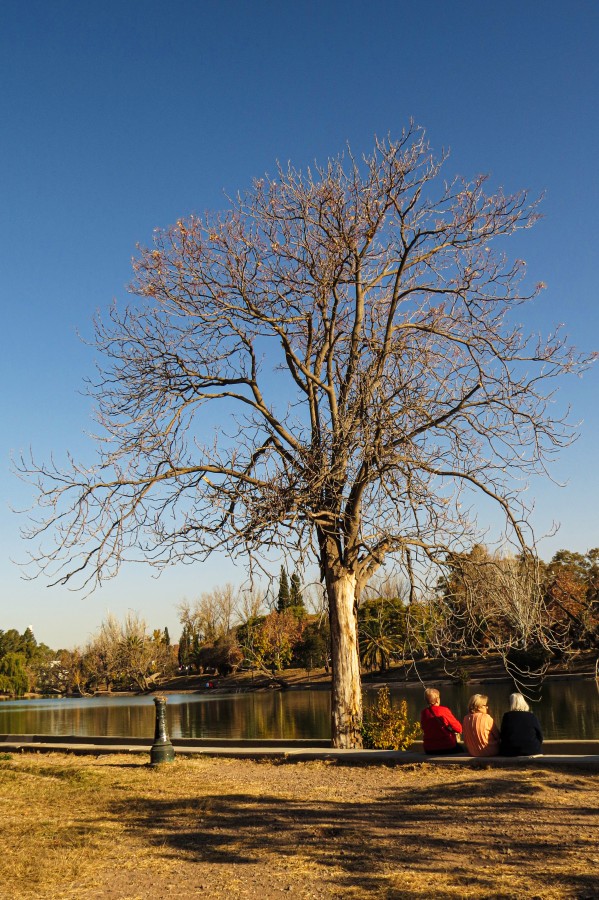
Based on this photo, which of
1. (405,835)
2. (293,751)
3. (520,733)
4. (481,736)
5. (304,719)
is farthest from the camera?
(304,719)

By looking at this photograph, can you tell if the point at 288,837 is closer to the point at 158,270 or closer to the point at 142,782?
the point at 142,782

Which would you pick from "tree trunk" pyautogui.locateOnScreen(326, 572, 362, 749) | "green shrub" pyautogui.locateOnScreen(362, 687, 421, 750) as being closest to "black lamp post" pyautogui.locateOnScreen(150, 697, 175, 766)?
"tree trunk" pyautogui.locateOnScreen(326, 572, 362, 749)

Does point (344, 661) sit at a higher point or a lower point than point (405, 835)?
higher

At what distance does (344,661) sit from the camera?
39.6 feet

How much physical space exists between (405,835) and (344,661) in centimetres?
608

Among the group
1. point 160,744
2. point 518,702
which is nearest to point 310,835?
point 518,702

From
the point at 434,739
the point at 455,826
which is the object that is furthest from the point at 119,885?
the point at 434,739

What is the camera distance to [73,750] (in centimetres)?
1308

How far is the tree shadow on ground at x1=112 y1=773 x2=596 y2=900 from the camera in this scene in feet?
15.8

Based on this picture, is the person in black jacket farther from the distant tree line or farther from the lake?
the lake

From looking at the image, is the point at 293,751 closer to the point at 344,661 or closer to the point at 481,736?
the point at 344,661

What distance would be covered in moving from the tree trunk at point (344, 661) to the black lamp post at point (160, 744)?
2.53 meters

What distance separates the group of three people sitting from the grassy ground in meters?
0.40

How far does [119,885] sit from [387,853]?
181 centimetres
